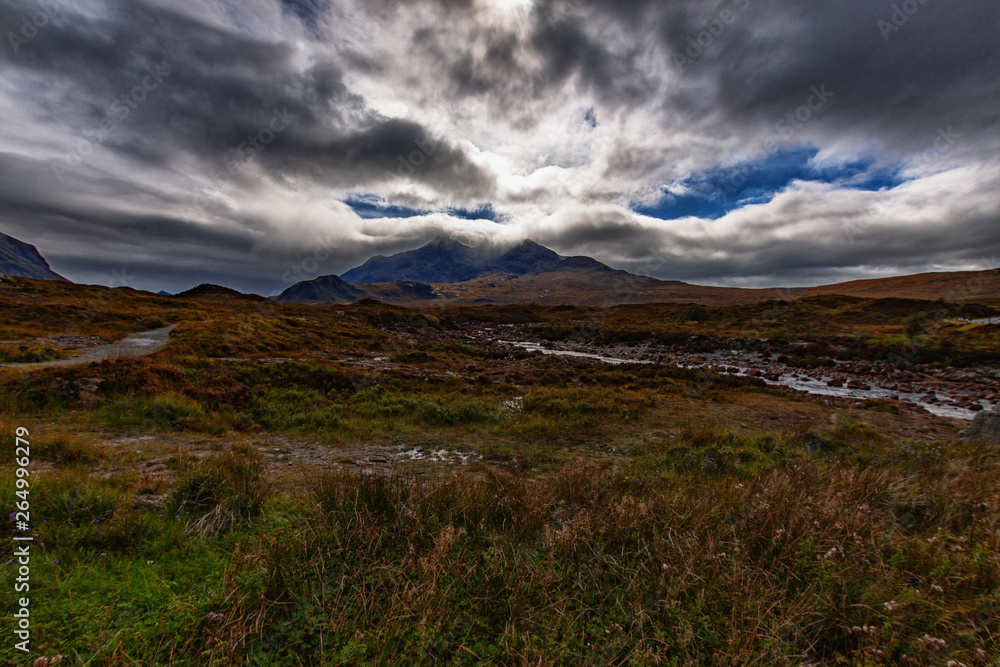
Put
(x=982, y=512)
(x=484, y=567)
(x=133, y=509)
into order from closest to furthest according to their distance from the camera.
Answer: (x=484, y=567) < (x=133, y=509) < (x=982, y=512)

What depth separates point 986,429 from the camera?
33.4 feet

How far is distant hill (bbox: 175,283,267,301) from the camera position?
87.6m

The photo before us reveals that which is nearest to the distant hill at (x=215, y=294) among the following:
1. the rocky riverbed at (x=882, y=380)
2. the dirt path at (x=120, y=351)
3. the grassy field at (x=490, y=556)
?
the dirt path at (x=120, y=351)

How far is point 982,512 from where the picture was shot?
523cm

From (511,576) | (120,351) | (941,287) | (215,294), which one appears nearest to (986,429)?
(511,576)

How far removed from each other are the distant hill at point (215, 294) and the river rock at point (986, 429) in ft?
347

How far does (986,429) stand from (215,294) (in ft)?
381

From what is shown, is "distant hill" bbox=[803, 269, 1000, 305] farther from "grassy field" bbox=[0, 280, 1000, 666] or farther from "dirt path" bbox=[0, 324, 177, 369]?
"dirt path" bbox=[0, 324, 177, 369]

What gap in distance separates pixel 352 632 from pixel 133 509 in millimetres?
3940

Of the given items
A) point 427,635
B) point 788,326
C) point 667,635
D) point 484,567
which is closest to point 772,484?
point 667,635

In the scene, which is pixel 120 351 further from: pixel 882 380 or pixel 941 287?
pixel 941 287

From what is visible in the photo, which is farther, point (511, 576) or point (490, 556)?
point (490, 556)

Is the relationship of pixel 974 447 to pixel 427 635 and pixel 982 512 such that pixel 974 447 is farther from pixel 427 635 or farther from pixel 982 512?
pixel 427 635

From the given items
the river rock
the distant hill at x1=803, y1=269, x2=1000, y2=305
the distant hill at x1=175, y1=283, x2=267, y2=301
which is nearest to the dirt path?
the river rock
